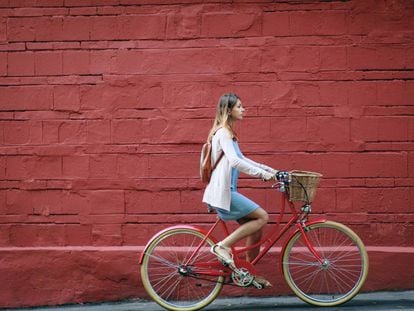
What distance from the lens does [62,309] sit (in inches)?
262

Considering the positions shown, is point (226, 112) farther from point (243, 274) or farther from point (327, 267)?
point (327, 267)

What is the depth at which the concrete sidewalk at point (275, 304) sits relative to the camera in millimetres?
6199

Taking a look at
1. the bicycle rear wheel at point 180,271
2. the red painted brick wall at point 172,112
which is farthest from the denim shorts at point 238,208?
the red painted brick wall at point 172,112

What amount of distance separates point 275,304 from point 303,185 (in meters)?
1.36

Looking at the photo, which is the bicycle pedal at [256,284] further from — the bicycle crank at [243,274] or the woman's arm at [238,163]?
the woman's arm at [238,163]

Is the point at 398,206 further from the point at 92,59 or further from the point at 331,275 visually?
the point at 92,59

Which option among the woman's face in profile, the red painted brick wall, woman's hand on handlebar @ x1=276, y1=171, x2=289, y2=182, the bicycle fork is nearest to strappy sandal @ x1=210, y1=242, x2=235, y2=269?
the bicycle fork

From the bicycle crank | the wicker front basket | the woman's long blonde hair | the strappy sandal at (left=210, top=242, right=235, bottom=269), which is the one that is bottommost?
the bicycle crank

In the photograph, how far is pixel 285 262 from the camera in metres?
6.12

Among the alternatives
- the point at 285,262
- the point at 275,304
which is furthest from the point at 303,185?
the point at 275,304

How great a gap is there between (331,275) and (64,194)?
289cm

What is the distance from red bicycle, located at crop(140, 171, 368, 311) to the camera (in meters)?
6.03

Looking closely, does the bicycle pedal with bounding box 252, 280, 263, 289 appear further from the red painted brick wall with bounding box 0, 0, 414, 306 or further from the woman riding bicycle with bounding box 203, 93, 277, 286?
the red painted brick wall with bounding box 0, 0, 414, 306

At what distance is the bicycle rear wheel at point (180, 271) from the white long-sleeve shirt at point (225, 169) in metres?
0.47
